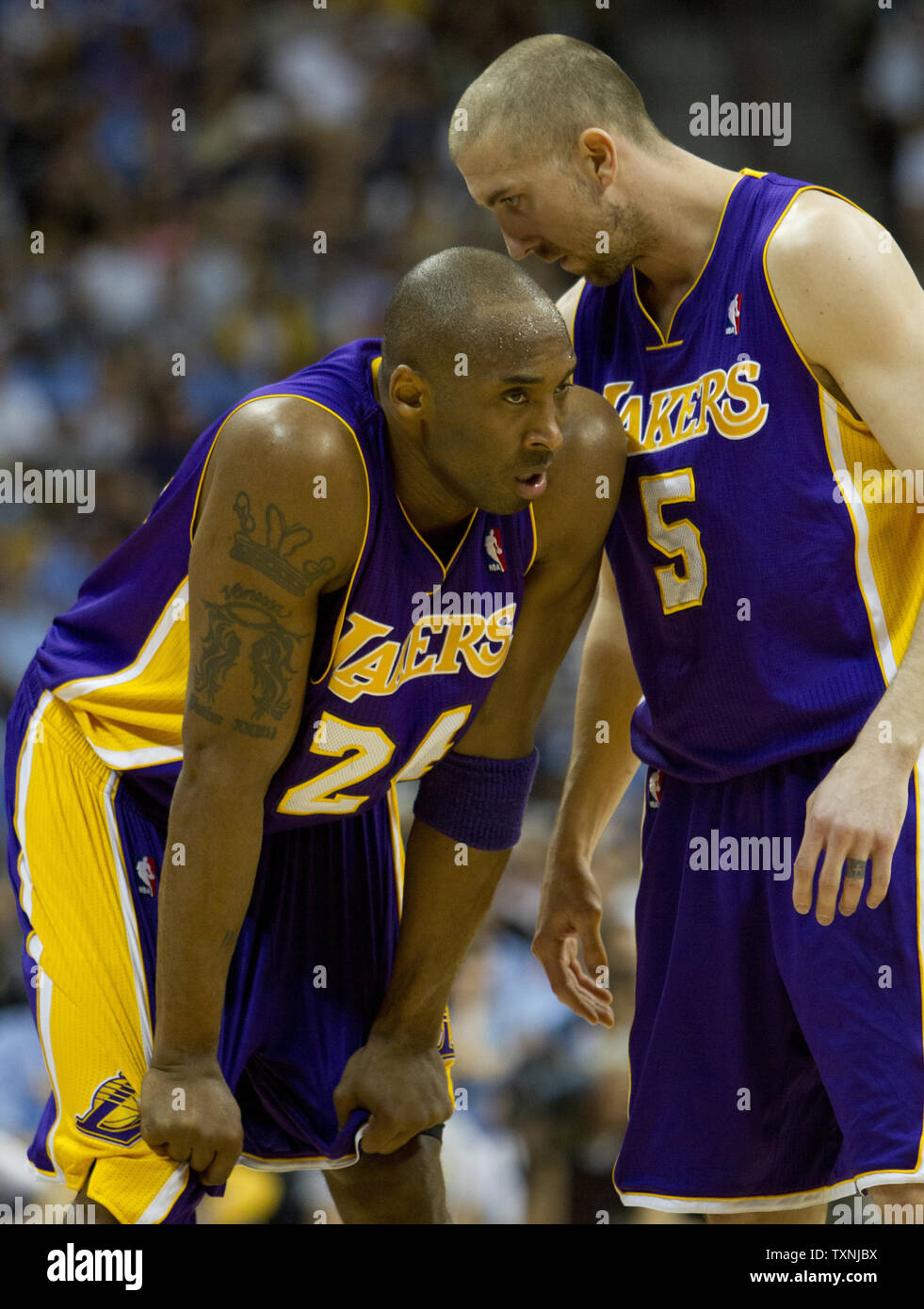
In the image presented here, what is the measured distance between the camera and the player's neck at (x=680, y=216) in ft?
8.09

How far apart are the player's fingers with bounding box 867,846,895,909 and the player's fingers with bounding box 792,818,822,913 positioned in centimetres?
8

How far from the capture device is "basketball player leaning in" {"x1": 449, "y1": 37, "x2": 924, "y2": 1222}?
7.23ft

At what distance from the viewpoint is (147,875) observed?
232cm

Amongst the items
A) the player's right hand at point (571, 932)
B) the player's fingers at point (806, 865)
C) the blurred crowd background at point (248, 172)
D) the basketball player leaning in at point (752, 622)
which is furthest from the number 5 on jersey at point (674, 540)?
the blurred crowd background at point (248, 172)

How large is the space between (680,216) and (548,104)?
0.89ft

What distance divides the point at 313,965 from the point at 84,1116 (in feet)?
1.47

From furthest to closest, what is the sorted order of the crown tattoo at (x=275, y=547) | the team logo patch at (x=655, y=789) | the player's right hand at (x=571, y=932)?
the player's right hand at (x=571, y=932), the team logo patch at (x=655, y=789), the crown tattoo at (x=275, y=547)

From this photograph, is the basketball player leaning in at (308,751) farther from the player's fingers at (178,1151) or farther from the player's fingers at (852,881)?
the player's fingers at (852,881)

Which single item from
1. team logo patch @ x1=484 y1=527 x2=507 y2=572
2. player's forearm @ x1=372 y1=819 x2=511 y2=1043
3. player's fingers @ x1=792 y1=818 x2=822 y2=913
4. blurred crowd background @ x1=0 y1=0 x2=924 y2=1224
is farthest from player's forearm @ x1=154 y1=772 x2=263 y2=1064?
blurred crowd background @ x1=0 y1=0 x2=924 y2=1224

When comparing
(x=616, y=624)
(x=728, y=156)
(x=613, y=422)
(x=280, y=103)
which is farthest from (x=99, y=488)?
(x=613, y=422)

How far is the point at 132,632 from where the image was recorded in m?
2.35

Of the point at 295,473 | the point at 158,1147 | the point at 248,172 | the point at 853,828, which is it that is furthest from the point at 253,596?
the point at 248,172

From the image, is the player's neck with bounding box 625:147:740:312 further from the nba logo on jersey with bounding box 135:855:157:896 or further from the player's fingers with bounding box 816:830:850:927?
the nba logo on jersey with bounding box 135:855:157:896

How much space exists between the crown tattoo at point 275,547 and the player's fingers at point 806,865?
0.76 metres
